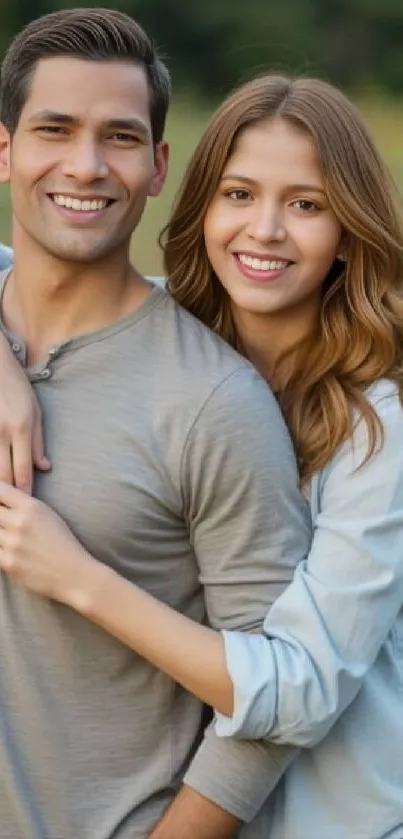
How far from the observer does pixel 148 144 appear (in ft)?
6.10

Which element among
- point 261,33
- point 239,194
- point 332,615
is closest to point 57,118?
point 239,194

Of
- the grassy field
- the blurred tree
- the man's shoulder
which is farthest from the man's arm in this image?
the blurred tree

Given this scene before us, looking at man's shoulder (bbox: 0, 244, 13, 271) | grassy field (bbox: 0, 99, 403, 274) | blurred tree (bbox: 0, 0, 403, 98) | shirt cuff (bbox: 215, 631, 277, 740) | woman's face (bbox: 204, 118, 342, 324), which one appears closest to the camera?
shirt cuff (bbox: 215, 631, 277, 740)

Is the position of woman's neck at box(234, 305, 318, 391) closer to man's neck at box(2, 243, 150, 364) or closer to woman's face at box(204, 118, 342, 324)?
woman's face at box(204, 118, 342, 324)

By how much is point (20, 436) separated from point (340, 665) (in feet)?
1.39

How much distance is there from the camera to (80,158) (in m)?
1.79

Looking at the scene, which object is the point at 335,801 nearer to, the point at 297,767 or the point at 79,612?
the point at 297,767

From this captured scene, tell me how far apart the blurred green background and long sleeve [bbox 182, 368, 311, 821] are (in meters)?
9.08

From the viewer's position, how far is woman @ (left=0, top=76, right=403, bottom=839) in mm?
1715

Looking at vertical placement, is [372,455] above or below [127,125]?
below

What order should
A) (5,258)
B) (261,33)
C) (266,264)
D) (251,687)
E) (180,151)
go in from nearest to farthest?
(251,687)
(266,264)
(5,258)
(180,151)
(261,33)

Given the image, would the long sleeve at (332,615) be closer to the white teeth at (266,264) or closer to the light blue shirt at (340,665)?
the light blue shirt at (340,665)

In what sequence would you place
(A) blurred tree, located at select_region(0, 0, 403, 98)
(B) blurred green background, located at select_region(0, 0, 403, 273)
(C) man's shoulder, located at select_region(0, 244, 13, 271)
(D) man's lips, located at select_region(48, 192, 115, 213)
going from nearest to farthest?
(D) man's lips, located at select_region(48, 192, 115, 213) < (C) man's shoulder, located at select_region(0, 244, 13, 271) < (B) blurred green background, located at select_region(0, 0, 403, 273) < (A) blurred tree, located at select_region(0, 0, 403, 98)

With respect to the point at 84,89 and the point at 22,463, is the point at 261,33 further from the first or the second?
the point at 22,463
